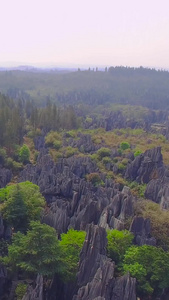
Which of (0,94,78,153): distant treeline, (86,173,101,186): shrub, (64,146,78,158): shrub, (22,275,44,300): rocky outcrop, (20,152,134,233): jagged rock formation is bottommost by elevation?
(86,173,101,186): shrub

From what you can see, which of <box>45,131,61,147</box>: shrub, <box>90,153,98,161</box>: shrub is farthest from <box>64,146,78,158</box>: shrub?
<box>45,131,61,147</box>: shrub

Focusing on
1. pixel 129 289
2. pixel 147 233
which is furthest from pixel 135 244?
pixel 129 289

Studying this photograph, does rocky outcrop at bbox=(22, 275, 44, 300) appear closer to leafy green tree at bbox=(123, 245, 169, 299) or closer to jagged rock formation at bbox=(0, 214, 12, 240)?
leafy green tree at bbox=(123, 245, 169, 299)

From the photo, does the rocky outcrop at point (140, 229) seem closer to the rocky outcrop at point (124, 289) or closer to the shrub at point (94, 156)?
the rocky outcrop at point (124, 289)

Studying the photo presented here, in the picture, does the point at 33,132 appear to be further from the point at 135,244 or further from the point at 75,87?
the point at 75,87

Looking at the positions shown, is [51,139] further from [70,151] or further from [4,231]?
[4,231]

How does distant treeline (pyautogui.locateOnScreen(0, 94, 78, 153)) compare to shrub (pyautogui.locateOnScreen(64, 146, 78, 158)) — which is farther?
shrub (pyautogui.locateOnScreen(64, 146, 78, 158))
